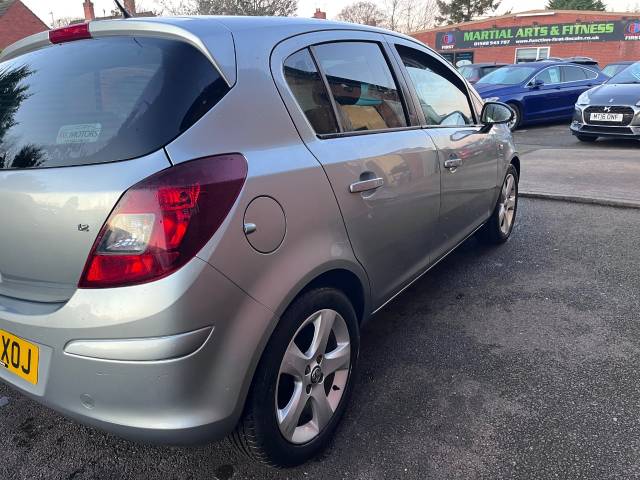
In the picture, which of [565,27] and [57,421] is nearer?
[57,421]

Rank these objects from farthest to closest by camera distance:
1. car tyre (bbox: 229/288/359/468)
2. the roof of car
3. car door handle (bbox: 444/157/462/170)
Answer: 1. car door handle (bbox: 444/157/462/170)
2. the roof of car
3. car tyre (bbox: 229/288/359/468)

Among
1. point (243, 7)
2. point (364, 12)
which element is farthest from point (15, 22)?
point (364, 12)

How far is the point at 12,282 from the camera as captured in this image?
1.73m

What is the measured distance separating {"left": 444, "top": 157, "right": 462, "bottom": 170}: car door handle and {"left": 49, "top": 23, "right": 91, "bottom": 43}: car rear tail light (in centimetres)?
193

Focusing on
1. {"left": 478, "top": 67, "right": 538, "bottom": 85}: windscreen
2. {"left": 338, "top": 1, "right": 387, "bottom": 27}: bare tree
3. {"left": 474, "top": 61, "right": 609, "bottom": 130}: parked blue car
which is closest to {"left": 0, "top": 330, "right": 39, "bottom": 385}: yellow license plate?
{"left": 474, "top": 61, "right": 609, "bottom": 130}: parked blue car

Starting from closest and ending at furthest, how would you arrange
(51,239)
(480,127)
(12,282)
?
(51,239) < (12,282) < (480,127)

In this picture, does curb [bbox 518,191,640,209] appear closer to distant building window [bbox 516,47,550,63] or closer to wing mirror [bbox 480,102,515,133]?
wing mirror [bbox 480,102,515,133]

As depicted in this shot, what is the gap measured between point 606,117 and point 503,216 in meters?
6.00

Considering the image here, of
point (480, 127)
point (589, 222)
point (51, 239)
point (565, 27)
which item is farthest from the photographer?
point (565, 27)

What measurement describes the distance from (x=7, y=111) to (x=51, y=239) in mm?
655

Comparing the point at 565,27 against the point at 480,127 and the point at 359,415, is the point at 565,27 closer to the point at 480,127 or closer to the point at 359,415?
the point at 480,127

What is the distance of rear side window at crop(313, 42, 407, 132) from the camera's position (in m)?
2.22

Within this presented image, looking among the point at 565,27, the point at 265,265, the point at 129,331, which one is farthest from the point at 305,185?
the point at 565,27

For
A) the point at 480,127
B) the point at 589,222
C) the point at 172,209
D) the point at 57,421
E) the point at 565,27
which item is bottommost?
the point at 57,421
